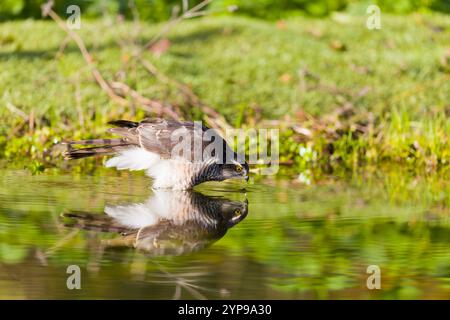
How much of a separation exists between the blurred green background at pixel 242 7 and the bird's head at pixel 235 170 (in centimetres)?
709

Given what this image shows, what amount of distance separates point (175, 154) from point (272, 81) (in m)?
4.10

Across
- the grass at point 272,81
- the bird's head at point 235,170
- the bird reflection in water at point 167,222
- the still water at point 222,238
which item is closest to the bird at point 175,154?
the bird's head at point 235,170

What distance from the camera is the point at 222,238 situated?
16.8 ft

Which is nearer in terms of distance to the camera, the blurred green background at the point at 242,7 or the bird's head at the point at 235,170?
the bird's head at the point at 235,170

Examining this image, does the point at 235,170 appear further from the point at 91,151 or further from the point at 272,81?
the point at 272,81

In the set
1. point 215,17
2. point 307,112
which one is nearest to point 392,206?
point 307,112

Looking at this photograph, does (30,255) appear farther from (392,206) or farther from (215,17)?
(215,17)

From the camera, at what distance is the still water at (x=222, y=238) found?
409 centimetres

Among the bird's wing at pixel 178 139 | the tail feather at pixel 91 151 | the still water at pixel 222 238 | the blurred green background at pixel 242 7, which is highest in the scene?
the blurred green background at pixel 242 7

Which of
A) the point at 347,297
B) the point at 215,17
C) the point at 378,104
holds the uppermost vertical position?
the point at 215,17

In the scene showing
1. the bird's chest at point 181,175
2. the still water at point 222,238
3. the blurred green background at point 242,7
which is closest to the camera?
the still water at point 222,238

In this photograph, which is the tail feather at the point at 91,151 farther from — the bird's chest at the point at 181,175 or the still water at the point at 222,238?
the bird's chest at the point at 181,175

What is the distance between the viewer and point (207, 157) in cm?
688
